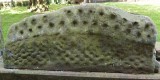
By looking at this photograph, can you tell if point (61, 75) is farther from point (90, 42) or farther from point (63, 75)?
point (90, 42)

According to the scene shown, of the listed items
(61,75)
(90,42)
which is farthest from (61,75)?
(90,42)

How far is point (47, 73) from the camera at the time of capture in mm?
3297

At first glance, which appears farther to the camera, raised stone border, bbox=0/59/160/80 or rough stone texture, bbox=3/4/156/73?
rough stone texture, bbox=3/4/156/73

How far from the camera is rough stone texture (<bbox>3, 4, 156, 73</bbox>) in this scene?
3.29 m

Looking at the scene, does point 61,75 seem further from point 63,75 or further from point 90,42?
point 90,42

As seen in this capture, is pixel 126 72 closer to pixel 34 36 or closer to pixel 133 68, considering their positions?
pixel 133 68

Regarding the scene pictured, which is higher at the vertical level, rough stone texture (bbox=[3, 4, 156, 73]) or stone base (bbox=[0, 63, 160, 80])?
rough stone texture (bbox=[3, 4, 156, 73])

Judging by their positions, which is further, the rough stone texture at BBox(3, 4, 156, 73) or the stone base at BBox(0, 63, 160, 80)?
the rough stone texture at BBox(3, 4, 156, 73)

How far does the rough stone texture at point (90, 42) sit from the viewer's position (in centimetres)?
329

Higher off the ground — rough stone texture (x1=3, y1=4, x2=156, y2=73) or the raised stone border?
rough stone texture (x1=3, y1=4, x2=156, y2=73)

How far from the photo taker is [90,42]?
3.33m

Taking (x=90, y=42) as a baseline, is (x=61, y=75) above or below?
below

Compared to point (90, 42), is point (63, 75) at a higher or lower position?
lower

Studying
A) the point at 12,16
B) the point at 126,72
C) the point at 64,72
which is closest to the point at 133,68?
the point at 126,72
